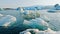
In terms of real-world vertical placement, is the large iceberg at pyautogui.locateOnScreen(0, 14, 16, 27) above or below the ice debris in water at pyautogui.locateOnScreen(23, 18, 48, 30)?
above

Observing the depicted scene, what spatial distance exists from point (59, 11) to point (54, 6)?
0.12 m

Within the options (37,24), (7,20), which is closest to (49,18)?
(37,24)

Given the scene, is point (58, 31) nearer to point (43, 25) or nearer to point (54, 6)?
point (43, 25)

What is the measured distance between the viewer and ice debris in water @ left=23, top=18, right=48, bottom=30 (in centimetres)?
205

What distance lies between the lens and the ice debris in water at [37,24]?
205 cm

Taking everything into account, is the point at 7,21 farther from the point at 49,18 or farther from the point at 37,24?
the point at 49,18

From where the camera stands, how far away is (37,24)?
208cm

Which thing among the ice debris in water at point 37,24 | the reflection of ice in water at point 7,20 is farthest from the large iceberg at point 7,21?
the ice debris in water at point 37,24

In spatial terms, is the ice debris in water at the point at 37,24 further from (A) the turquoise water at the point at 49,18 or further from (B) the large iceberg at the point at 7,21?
(B) the large iceberg at the point at 7,21

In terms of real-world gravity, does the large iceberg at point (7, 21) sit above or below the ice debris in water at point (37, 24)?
above

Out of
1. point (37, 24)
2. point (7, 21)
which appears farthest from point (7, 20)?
point (37, 24)

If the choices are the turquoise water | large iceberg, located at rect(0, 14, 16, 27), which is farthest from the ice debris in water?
large iceberg, located at rect(0, 14, 16, 27)

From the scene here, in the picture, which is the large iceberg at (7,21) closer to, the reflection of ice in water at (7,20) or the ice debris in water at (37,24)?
the reflection of ice in water at (7,20)

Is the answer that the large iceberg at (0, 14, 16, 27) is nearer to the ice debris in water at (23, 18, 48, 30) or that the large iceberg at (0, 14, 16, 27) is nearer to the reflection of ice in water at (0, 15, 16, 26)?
the reflection of ice in water at (0, 15, 16, 26)
